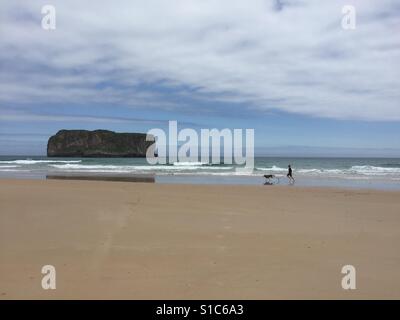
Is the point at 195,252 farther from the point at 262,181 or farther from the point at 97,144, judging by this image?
the point at 97,144

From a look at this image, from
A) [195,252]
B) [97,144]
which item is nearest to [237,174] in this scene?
[195,252]

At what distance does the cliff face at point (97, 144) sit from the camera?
3760 inches

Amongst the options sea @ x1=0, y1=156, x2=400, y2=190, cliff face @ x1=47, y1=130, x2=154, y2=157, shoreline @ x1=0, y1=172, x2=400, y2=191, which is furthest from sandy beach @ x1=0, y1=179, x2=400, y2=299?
cliff face @ x1=47, y1=130, x2=154, y2=157

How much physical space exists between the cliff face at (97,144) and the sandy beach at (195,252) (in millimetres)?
86654

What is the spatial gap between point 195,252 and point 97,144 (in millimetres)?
93538

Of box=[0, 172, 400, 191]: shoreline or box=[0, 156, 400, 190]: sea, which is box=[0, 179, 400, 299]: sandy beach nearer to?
box=[0, 172, 400, 191]: shoreline

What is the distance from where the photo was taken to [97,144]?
96.2 meters

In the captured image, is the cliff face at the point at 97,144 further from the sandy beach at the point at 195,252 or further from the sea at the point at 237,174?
the sandy beach at the point at 195,252

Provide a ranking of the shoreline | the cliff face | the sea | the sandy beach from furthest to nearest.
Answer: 1. the cliff face
2. the sea
3. the shoreline
4. the sandy beach

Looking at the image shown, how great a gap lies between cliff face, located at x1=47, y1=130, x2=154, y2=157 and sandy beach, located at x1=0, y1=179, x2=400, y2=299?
284ft

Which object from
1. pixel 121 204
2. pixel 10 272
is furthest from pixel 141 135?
pixel 10 272

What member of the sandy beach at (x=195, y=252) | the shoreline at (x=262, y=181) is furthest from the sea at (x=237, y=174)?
the sandy beach at (x=195, y=252)

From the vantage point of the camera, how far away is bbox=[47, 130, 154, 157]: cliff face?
313ft

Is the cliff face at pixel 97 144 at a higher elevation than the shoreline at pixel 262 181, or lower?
higher
